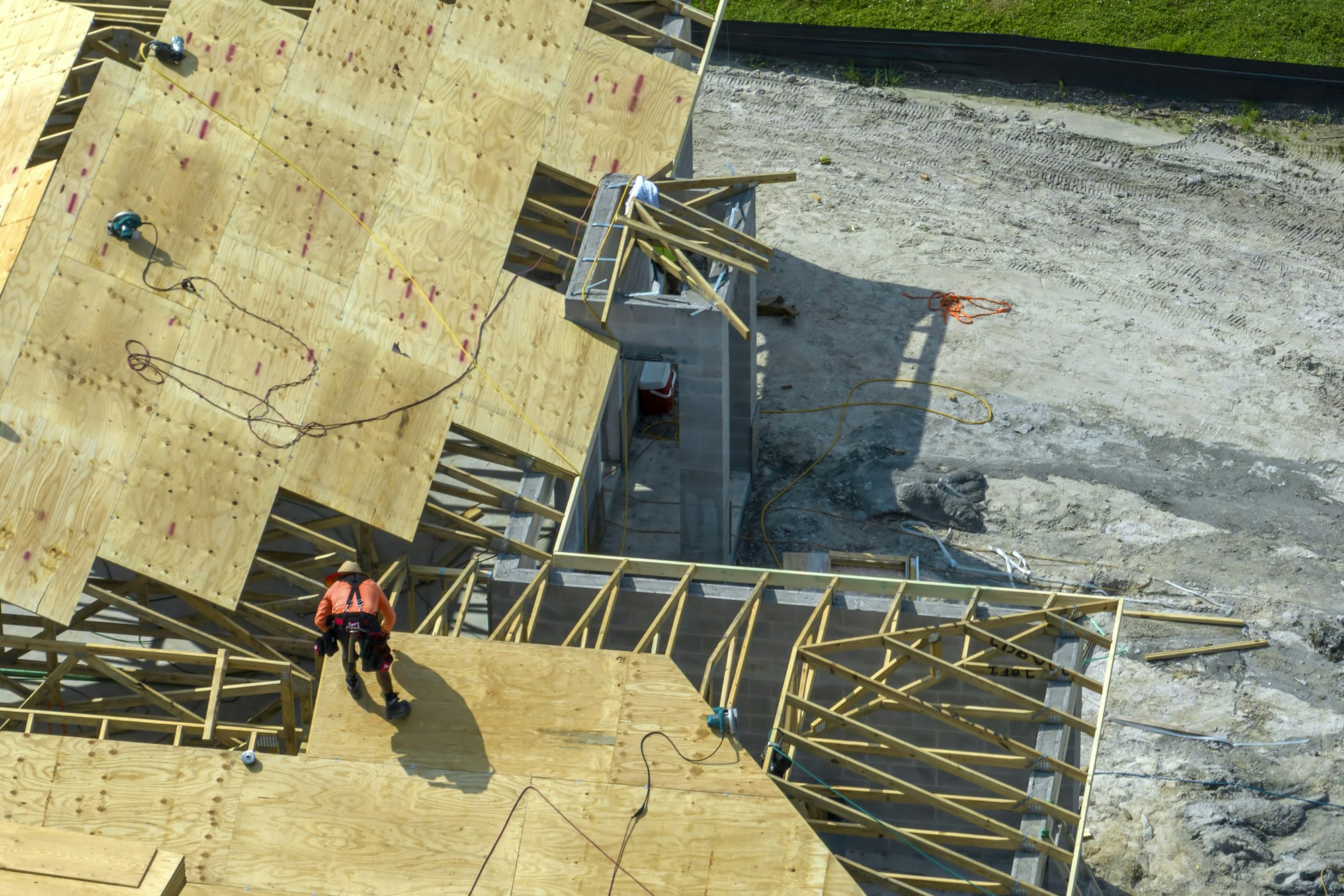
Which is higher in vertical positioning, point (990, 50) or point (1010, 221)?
point (990, 50)

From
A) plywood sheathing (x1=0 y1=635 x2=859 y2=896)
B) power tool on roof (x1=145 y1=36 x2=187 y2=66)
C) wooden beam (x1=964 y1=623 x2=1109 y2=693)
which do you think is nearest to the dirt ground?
wooden beam (x1=964 y1=623 x2=1109 y2=693)

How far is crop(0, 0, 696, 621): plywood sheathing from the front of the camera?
17.5 meters

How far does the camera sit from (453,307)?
20.3m

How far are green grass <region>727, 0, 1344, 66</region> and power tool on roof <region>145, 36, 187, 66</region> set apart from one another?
21633 mm

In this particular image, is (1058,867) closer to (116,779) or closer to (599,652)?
(599,652)

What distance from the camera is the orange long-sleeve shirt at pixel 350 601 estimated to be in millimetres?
15227

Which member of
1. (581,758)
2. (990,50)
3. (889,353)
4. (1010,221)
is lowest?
(581,758)

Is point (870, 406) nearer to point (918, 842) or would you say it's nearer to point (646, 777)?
point (918, 842)

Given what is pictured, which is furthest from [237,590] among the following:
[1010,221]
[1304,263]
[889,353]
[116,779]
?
[1304,263]

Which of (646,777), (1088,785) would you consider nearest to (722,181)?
(646,777)

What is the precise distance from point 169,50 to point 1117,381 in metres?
18.3

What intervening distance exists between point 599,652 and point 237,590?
4.58 m

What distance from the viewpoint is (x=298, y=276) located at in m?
19.3

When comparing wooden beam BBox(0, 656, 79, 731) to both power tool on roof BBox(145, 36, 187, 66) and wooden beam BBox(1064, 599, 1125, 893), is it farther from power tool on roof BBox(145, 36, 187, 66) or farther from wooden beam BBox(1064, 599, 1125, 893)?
wooden beam BBox(1064, 599, 1125, 893)
